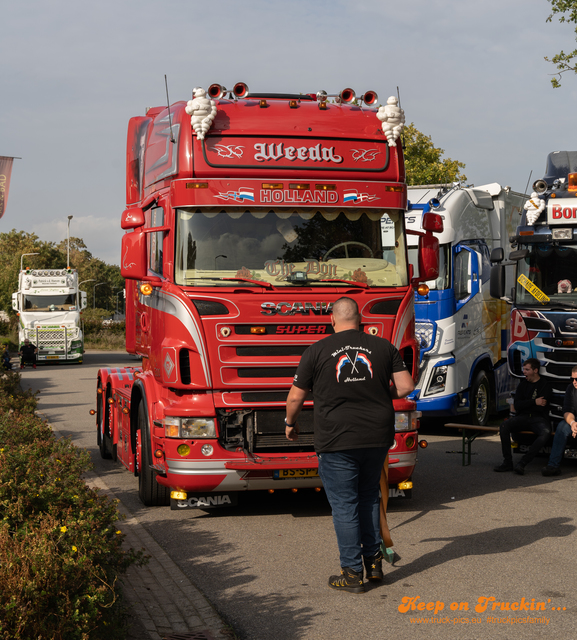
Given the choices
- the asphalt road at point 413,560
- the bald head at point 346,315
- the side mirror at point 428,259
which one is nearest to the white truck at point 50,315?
the asphalt road at point 413,560

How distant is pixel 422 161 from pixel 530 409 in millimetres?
19518

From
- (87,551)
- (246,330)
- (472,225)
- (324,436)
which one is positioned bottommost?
(87,551)

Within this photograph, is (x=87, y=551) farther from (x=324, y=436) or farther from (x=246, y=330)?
(x=246, y=330)

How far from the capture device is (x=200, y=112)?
778 centimetres

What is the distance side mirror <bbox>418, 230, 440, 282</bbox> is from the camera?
8262 millimetres

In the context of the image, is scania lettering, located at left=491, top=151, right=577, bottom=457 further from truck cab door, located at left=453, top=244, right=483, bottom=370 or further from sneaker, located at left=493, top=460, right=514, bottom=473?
truck cab door, located at left=453, top=244, right=483, bottom=370

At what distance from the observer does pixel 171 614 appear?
210 inches

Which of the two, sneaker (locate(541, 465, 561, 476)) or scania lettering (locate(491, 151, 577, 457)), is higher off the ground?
scania lettering (locate(491, 151, 577, 457))

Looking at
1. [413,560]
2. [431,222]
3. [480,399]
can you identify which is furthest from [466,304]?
[413,560]

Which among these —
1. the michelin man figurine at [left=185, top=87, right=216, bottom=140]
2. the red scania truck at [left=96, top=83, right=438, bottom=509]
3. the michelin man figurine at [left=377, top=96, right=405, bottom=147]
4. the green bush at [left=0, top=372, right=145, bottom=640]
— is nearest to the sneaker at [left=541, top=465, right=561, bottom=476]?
the red scania truck at [left=96, top=83, right=438, bottom=509]

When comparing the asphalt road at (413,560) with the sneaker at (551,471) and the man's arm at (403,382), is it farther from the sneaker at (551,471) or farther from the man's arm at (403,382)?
the man's arm at (403,382)

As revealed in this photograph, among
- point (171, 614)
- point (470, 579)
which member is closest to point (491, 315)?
point (470, 579)

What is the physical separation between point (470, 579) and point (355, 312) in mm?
2056

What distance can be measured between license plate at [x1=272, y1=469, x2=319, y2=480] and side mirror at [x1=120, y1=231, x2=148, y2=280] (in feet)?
7.62
